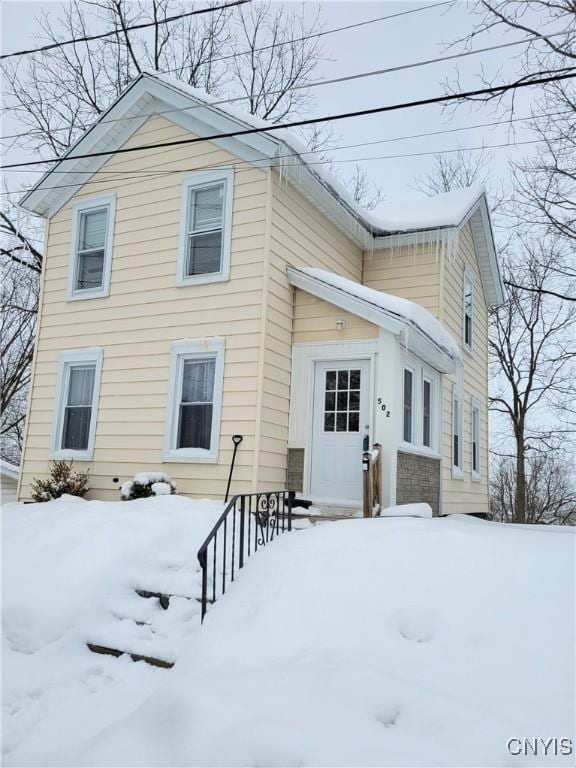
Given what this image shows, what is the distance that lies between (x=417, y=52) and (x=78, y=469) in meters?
8.43

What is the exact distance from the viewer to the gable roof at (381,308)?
27.6ft

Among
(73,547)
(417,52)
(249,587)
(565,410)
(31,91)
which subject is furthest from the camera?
(565,410)

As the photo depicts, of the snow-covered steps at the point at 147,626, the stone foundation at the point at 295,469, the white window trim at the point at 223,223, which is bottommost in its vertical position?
the snow-covered steps at the point at 147,626

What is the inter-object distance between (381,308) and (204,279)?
2.77 metres

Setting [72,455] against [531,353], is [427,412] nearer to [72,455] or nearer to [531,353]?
[72,455]

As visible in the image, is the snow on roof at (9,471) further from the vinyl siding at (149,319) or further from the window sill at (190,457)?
the window sill at (190,457)

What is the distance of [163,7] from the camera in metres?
20.2

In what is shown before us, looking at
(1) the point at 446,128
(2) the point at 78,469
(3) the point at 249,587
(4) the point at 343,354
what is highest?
(1) the point at 446,128

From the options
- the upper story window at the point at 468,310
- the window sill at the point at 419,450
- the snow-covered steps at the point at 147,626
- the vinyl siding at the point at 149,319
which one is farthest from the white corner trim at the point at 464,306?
the snow-covered steps at the point at 147,626

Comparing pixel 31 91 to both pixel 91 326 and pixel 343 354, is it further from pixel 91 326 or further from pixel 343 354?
pixel 343 354

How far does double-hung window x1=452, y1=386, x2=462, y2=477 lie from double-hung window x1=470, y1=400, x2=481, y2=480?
154 cm

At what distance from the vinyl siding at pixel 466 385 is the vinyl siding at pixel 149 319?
15.1 feet

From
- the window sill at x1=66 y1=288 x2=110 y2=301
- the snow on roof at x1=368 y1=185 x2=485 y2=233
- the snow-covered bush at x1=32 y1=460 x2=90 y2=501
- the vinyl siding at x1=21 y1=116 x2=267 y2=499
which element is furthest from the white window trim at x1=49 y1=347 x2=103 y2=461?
the snow on roof at x1=368 y1=185 x2=485 y2=233

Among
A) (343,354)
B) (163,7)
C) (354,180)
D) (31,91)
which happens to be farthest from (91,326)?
(354,180)
